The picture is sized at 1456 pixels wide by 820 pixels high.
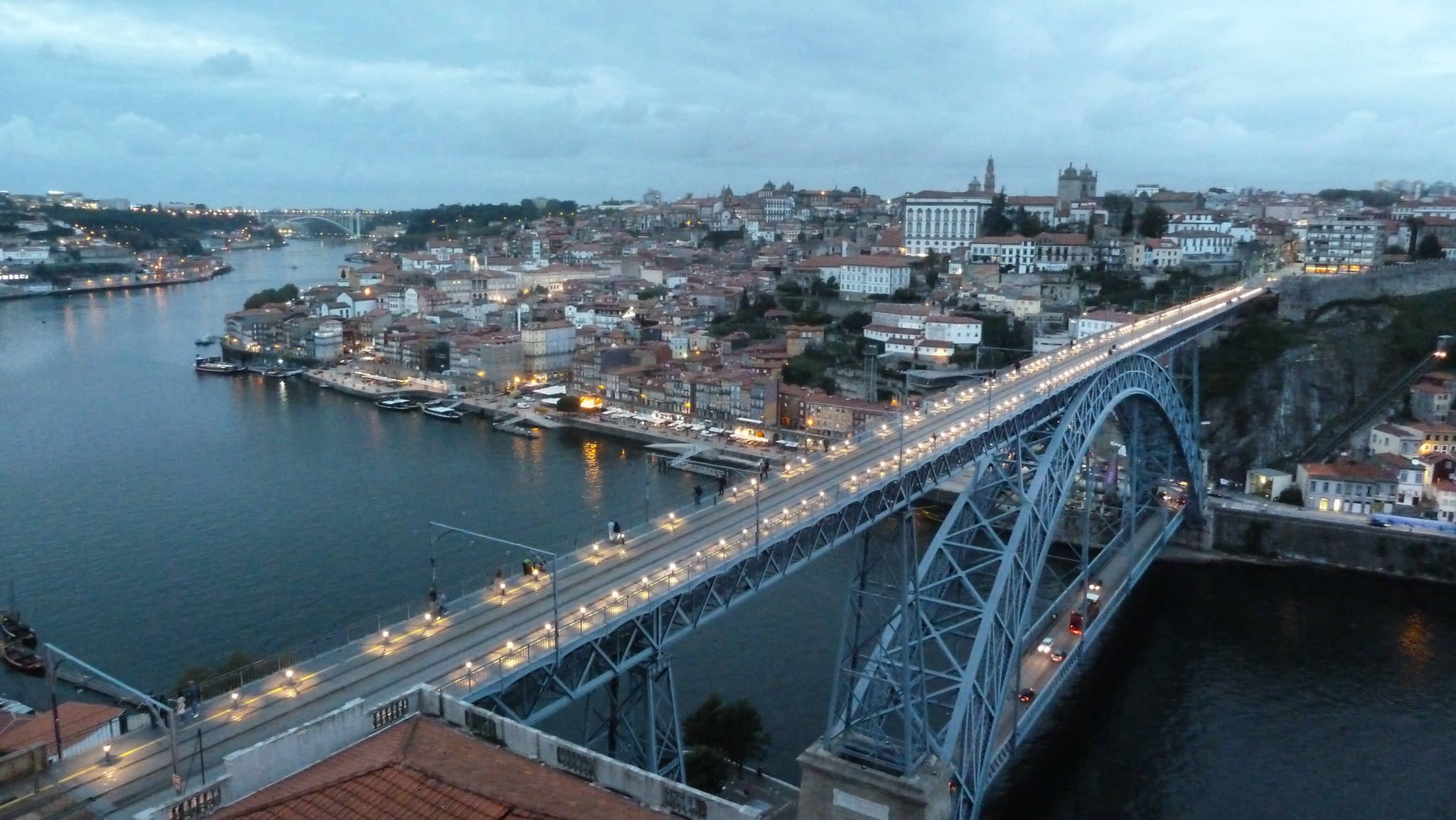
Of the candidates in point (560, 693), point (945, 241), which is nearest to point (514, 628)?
point (560, 693)

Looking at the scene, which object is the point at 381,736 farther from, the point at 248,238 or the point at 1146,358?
the point at 248,238

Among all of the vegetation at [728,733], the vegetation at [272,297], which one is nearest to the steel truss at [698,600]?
the vegetation at [728,733]

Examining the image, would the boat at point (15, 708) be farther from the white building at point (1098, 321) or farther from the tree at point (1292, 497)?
the white building at point (1098, 321)

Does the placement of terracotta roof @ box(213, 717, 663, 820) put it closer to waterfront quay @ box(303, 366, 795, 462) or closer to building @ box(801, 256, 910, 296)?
waterfront quay @ box(303, 366, 795, 462)

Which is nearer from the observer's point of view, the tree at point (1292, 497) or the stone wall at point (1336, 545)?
the stone wall at point (1336, 545)

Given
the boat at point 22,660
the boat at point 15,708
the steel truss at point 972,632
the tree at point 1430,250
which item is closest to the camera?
the steel truss at point 972,632

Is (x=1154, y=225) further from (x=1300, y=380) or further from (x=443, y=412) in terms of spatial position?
(x=443, y=412)

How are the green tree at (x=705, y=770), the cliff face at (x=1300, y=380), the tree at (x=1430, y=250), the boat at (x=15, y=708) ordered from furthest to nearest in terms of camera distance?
the tree at (x=1430, y=250) < the cliff face at (x=1300, y=380) < the boat at (x=15, y=708) < the green tree at (x=705, y=770)
